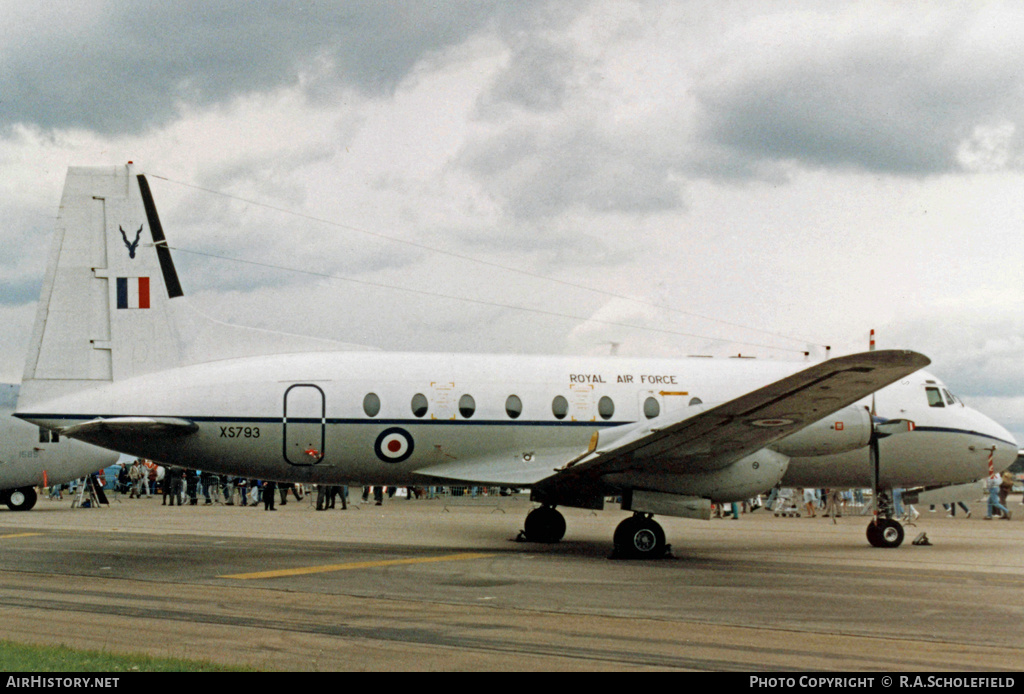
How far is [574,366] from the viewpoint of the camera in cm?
1780

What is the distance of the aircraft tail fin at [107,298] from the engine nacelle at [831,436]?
33.3ft

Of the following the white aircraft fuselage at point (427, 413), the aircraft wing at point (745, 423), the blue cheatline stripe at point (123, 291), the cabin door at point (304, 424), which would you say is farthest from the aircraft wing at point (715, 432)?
the blue cheatline stripe at point (123, 291)

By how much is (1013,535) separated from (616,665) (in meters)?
19.6

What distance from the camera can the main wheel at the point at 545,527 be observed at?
18734 millimetres

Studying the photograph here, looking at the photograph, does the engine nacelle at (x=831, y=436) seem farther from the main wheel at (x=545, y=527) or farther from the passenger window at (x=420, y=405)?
the passenger window at (x=420, y=405)

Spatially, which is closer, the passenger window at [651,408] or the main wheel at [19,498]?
the passenger window at [651,408]

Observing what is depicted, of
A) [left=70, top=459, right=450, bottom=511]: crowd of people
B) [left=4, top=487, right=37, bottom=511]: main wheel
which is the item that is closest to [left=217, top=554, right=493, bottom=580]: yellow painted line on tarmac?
[left=70, top=459, right=450, bottom=511]: crowd of people

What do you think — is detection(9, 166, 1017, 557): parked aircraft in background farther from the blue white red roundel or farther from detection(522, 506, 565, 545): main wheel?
detection(522, 506, 565, 545): main wheel

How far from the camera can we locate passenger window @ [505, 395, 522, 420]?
16844 millimetres

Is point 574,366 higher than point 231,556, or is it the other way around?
point 574,366

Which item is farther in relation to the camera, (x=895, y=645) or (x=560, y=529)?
(x=560, y=529)
